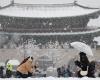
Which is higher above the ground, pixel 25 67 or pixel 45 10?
pixel 45 10

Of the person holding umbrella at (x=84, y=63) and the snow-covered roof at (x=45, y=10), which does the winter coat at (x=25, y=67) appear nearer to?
the person holding umbrella at (x=84, y=63)

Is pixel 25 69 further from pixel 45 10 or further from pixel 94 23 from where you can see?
pixel 45 10

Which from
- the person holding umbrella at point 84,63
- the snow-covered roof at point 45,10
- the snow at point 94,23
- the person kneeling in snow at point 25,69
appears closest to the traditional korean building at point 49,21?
the snow-covered roof at point 45,10

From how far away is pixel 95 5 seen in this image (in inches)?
790

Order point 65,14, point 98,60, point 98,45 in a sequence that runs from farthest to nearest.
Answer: point 65,14, point 98,45, point 98,60

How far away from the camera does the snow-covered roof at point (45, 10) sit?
1905 cm

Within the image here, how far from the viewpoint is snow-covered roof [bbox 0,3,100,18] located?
19047 mm

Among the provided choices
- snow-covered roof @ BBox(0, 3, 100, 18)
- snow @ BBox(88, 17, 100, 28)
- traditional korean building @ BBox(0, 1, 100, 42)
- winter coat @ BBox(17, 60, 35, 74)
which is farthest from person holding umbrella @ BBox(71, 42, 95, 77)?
snow @ BBox(88, 17, 100, 28)

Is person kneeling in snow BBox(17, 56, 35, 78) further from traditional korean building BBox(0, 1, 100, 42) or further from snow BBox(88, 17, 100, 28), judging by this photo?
snow BBox(88, 17, 100, 28)

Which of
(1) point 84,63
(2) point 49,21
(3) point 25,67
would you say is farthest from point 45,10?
(1) point 84,63

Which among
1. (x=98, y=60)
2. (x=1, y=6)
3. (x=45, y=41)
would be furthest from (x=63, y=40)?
(x=1, y=6)

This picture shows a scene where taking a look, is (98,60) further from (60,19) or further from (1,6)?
(1,6)

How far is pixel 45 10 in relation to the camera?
19.9 metres

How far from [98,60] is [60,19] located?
3.18 metres
